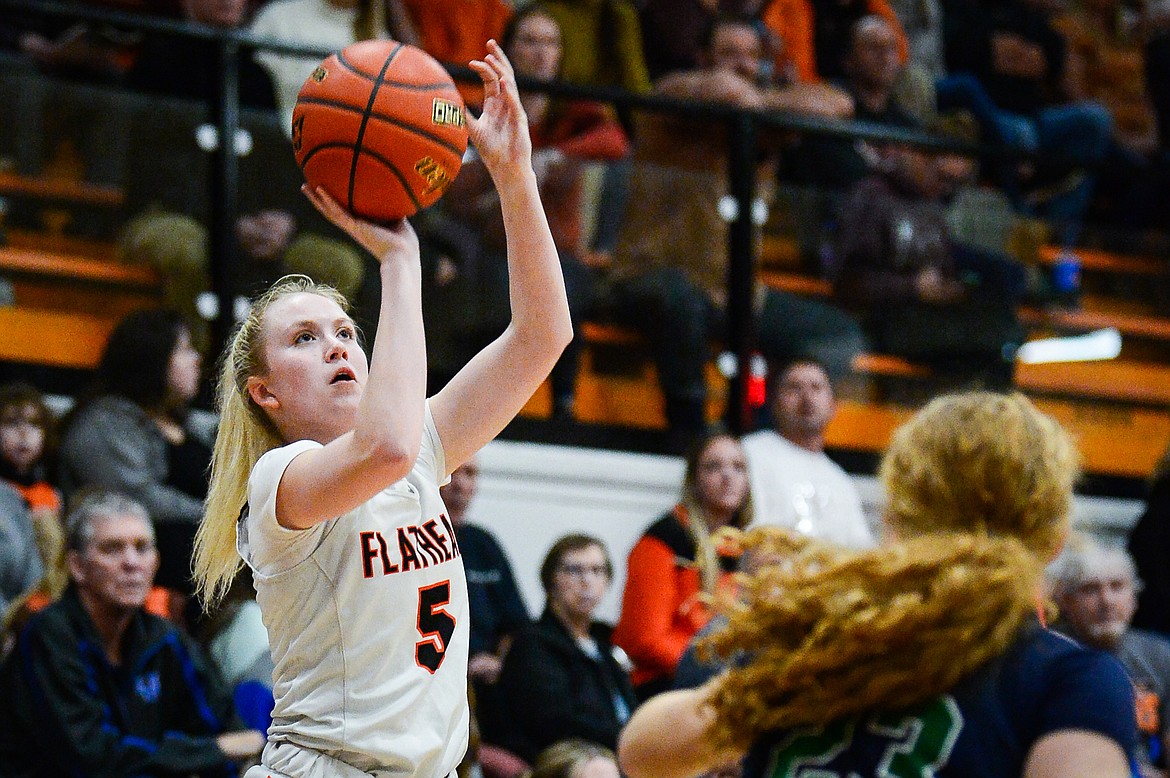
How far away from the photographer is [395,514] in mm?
2943

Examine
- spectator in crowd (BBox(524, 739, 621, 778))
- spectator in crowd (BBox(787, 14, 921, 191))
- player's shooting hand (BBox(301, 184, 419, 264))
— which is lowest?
spectator in crowd (BBox(524, 739, 621, 778))

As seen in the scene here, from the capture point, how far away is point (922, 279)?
24.1 feet

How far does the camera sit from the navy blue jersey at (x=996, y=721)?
2061mm

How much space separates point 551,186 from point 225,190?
1317mm

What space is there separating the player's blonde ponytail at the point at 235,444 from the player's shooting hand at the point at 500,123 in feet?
1.45

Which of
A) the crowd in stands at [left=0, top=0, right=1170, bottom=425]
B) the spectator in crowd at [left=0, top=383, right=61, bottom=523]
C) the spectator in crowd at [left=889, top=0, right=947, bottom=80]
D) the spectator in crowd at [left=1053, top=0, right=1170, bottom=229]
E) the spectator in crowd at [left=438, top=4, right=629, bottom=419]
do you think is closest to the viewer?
the spectator in crowd at [left=0, top=383, right=61, bottom=523]

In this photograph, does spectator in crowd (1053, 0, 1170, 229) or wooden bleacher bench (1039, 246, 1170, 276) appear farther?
spectator in crowd (1053, 0, 1170, 229)

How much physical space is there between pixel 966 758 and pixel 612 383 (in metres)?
4.88

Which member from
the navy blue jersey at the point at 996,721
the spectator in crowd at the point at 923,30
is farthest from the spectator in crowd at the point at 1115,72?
the navy blue jersey at the point at 996,721

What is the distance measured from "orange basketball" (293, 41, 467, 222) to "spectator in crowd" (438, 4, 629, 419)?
3.13 m

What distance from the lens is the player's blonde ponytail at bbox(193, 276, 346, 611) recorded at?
3.13 m

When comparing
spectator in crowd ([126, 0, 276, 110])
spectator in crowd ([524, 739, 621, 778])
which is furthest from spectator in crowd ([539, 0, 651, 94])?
spectator in crowd ([524, 739, 621, 778])

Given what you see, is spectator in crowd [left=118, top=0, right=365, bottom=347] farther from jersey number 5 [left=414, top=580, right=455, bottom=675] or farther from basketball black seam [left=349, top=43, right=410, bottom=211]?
jersey number 5 [left=414, top=580, right=455, bottom=675]

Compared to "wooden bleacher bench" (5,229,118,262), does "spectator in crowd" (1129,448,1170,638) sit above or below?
below
